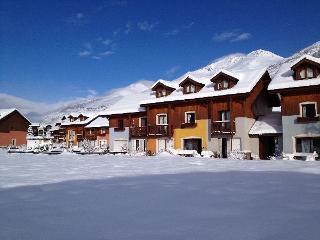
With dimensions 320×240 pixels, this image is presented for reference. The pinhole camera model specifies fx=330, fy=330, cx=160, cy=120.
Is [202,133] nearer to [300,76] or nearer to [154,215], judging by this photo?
[300,76]

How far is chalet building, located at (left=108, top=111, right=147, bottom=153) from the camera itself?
3506cm

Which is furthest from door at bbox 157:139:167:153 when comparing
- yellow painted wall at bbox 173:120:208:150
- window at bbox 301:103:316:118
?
window at bbox 301:103:316:118

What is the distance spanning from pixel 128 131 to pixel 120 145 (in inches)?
84.2

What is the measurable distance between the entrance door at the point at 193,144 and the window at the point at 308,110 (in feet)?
30.4

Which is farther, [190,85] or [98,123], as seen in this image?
[98,123]

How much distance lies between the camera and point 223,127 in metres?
28.1

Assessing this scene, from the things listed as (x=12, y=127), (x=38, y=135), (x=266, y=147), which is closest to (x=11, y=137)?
(x=12, y=127)

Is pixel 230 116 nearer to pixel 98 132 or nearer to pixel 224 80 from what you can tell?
pixel 224 80

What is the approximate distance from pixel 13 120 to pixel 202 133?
4637 centimetres

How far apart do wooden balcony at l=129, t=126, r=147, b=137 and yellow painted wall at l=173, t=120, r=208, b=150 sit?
13.7ft

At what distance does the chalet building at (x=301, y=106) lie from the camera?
2397 cm

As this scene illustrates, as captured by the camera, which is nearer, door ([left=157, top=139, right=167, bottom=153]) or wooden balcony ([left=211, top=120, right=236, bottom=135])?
wooden balcony ([left=211, top=120, right=236, bottom=135])

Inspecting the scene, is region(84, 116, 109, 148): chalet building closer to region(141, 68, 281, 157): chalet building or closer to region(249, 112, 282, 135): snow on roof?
region(141, 68, 281, 157): chalet building

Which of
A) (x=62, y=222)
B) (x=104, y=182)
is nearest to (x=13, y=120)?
(x=104, y=182)
